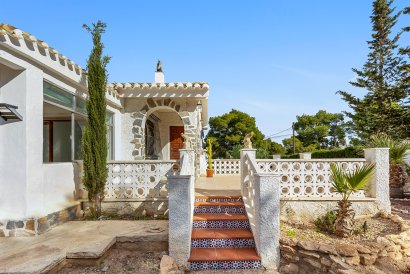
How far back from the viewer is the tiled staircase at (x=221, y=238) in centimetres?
423

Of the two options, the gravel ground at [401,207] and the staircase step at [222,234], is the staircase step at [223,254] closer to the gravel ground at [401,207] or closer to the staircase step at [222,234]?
the staircase step at [222,234]

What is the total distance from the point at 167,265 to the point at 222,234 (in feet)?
4.05

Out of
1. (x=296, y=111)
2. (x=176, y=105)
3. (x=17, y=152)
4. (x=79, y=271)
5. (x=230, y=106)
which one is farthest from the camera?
(x=296, y=111)

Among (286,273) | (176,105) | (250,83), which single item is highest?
(250,83)

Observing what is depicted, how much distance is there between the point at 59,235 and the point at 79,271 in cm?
123

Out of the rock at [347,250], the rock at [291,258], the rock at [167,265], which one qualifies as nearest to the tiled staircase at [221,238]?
the rock at [167,265]

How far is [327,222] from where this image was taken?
5555 millimetres

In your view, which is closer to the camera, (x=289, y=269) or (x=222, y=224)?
(x=289, y=269)

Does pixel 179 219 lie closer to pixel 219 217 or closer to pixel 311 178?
pixel 219 217

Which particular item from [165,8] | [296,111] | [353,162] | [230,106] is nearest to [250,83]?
[165,8]

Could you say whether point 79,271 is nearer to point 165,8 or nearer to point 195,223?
point 195,223

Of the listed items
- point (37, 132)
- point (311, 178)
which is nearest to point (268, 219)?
point (311, 178)

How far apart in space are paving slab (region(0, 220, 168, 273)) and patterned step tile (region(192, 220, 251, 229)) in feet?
2.17

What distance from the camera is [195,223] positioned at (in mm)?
5070
